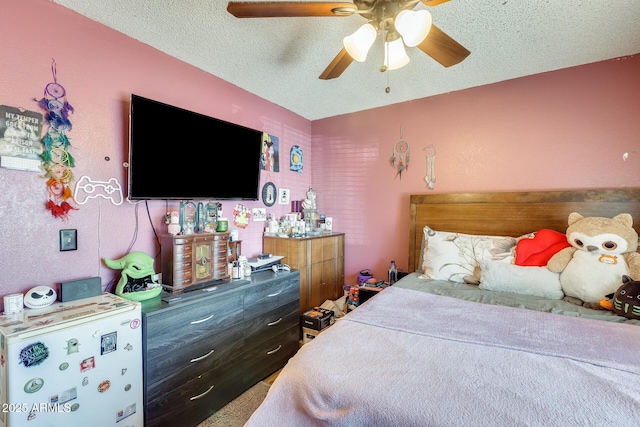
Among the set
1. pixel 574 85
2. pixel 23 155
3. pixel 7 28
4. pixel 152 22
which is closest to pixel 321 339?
pixel 23 155

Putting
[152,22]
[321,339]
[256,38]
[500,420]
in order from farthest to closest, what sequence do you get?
[256,38]
[152,22]
[321,339]
[500,420]

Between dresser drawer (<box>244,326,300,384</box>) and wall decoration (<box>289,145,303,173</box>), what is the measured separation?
1.75m

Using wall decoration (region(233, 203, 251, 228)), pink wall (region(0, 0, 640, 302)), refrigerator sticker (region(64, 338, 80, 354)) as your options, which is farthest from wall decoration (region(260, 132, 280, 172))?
refrigerator sticker (region(64, 338, 80, 354))

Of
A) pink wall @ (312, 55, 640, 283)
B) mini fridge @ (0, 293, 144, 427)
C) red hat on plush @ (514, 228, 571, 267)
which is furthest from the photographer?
pink wall @ (312, 55, 640, 283)

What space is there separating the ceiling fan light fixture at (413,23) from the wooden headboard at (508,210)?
173 cm

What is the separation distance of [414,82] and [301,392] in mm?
2497

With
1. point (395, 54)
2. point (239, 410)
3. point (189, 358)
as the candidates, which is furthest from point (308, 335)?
point (395, 54)

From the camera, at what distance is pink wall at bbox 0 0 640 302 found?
4.73 ft

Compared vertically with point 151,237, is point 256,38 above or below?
above

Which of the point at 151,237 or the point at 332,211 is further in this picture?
the point at 332,211

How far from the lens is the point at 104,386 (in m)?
1.28

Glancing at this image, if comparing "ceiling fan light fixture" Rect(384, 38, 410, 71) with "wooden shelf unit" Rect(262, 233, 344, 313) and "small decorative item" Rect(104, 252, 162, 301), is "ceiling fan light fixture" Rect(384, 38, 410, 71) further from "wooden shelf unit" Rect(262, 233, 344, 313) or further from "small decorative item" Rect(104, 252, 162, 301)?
"small decorative item" Rect(104, 252, 162, 301)

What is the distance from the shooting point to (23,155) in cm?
140

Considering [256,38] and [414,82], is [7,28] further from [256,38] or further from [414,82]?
[414,82]
